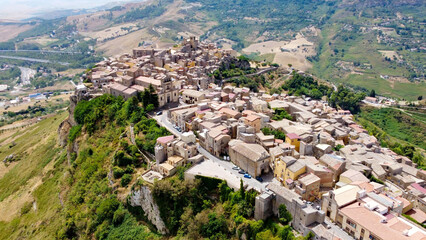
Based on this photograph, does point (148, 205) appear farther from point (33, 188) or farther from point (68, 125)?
point (68, 125)

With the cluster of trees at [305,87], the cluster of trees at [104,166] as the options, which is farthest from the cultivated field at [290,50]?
the cluster of trees at [104,166]

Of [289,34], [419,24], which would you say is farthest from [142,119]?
[419,24]

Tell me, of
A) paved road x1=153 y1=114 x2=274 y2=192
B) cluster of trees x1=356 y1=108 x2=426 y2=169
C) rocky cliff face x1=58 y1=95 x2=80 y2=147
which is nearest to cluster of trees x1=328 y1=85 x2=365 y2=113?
cluster of trees x1=356 y1=108 x2=426 y2=169

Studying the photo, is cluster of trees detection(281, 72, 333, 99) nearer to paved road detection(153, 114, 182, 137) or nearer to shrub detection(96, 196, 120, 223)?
paved road detection(153, 114, 182, 137)

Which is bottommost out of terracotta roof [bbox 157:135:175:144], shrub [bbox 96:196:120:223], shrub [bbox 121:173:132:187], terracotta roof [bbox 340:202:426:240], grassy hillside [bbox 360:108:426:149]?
grassy hillside [bbox 360:108:426:149]

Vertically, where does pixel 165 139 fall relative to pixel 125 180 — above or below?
above

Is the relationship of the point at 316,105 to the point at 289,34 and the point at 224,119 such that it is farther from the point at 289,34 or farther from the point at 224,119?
the point at 289,34

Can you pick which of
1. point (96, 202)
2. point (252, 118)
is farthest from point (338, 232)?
point (96, 202)

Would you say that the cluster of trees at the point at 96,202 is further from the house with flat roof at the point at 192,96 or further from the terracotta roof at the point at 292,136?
the terracotta roof at the point at 292,136
